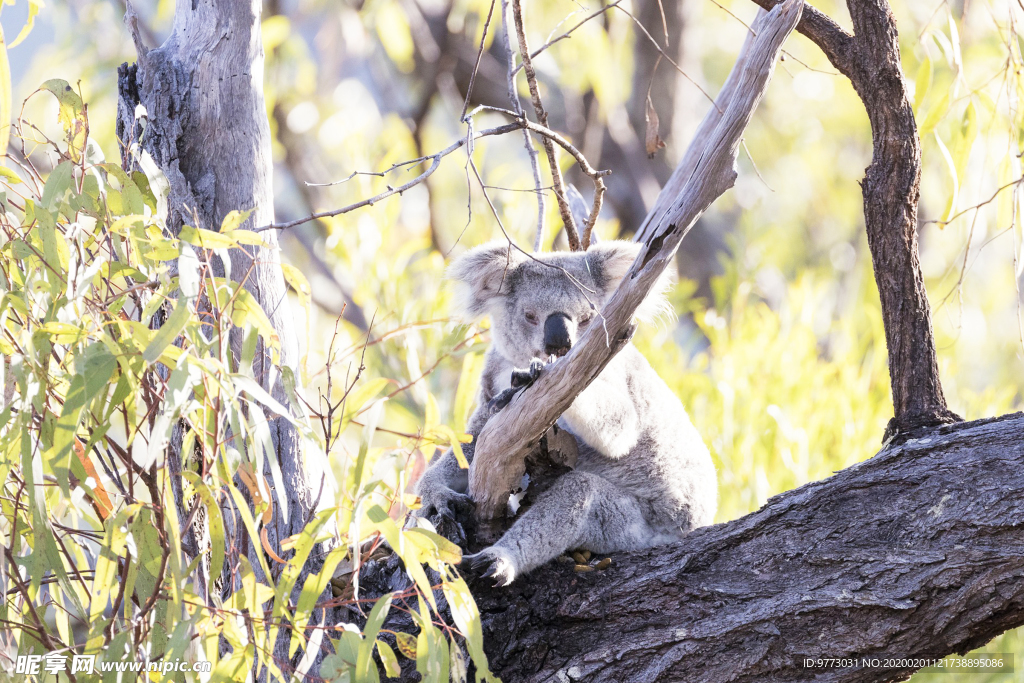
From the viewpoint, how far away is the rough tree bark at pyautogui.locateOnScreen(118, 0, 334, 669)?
6.66 ft

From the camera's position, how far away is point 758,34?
141 cm

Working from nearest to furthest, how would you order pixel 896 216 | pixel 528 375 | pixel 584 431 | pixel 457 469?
pixel 528 375 < pixel 896 216 < pixel 584 431 < pixel 457 469

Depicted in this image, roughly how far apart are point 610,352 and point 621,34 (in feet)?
16.1

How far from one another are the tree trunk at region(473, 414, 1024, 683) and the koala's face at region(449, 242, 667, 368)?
2.06 feet

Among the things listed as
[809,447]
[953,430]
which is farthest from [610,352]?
[809,447]

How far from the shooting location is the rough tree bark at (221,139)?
6.66ft

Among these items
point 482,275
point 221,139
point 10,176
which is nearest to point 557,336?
point 482,275

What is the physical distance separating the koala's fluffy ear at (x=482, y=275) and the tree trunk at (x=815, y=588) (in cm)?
88

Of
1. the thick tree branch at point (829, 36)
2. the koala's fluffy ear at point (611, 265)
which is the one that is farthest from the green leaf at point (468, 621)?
the thick tree branch at point (829, 36)

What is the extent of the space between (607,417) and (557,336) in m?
0.25

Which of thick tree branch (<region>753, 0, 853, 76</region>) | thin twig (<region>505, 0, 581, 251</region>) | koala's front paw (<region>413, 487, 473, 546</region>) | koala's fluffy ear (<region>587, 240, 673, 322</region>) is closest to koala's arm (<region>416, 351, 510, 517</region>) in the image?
koala's front paw (<region>413, 487, 473, 546</region>)

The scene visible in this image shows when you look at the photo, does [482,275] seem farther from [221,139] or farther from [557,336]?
[221,139]

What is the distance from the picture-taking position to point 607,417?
2205 mm

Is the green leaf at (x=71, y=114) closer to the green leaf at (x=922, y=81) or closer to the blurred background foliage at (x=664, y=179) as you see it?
the blurred background foliage at (x=664, y=179)
